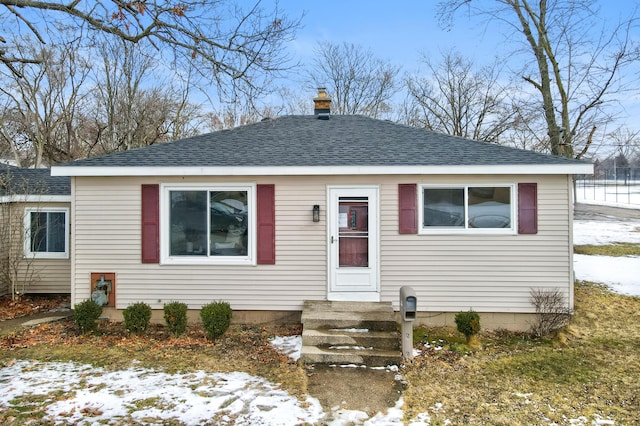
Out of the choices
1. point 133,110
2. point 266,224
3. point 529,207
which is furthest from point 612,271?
point 133,110

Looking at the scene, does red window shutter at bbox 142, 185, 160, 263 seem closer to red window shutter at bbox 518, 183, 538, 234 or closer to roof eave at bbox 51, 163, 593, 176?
roof eave at bbox 51, 163, 593, 176

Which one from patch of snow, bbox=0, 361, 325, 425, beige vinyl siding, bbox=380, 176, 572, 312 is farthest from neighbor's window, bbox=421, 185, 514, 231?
patch of snow, bbox=0, 361, 325, 425

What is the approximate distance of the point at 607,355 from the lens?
6.00m

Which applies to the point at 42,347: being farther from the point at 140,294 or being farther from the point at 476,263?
the point at 476,263

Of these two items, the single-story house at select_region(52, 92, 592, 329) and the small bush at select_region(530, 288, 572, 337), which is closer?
the small bush at select_region(530, 288, 572, 337)

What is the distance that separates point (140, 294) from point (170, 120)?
17964 millimetres

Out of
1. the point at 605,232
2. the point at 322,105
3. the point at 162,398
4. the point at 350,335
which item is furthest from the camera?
the point at 605,232

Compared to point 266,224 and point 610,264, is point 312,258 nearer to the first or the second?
point 266,224

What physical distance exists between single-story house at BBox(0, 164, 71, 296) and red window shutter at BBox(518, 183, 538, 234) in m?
8.99

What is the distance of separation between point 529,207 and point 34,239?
9.92m

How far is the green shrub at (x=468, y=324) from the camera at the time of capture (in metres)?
6.36

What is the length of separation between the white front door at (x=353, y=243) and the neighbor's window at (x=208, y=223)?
1.49 metres

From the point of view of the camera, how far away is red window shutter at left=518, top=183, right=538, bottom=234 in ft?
23.0

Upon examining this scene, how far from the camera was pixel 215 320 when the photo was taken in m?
6.44
